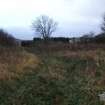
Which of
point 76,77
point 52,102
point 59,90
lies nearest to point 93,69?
point 76,77

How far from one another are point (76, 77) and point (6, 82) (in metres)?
3.56

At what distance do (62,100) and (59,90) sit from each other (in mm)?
949

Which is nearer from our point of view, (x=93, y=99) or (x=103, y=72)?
(x=93, y=99)

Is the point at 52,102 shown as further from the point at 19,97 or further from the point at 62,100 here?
the point at 19,97

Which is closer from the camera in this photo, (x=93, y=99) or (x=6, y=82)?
(x=93, y=99)

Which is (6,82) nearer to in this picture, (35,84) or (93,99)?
(35,84)

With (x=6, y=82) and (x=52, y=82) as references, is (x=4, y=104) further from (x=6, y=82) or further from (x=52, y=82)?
(x=52, y=82)

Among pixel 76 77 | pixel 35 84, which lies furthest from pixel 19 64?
pixel 35 84

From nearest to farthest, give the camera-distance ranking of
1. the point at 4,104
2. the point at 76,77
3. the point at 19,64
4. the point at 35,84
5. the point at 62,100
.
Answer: the point at 4,104 < the point at 62,100 < the point at 35,84 < the point at 76,77 < the point at 19,64

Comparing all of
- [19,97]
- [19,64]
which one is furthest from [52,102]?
[19,64]

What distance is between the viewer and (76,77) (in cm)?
1354

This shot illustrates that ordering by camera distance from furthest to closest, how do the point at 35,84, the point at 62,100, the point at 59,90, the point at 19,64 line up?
the point at 19,64
the point at 35,84
the point at 59,90
the point at 62,100

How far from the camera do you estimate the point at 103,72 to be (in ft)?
48.6

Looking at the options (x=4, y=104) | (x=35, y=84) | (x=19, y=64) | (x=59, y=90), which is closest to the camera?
(x=4, y=104)
